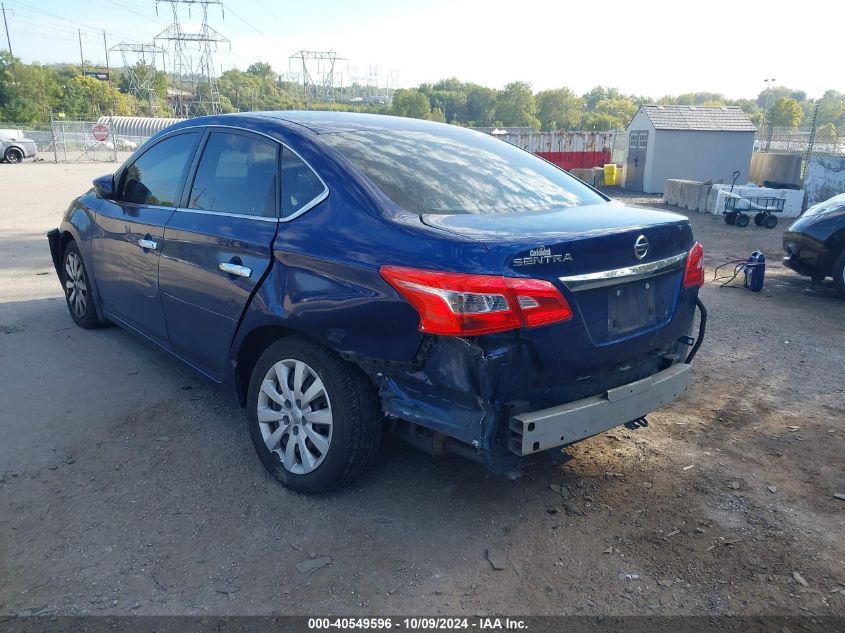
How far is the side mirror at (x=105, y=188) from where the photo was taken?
4.98 metres

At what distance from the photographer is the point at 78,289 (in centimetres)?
575

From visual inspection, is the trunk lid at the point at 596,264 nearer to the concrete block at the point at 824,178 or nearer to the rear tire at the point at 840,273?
the rear tire at the point at 840,273

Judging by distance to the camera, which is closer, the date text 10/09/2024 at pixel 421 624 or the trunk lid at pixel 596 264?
the date text 10/09/2024 at pixel 421 624

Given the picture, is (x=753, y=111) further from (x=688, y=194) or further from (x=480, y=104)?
(x=688, y=194)

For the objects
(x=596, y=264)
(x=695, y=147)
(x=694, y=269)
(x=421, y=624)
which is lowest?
(x=421, y=624)

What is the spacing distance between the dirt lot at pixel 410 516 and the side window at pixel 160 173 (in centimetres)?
131

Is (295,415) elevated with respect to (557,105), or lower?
lower

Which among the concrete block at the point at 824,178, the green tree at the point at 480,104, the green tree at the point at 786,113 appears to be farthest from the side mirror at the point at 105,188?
the green tree at the point at 480,104

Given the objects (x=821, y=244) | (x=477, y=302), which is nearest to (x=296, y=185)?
(x=477, y=302)

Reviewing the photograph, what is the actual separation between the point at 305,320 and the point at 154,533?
3.87 ft

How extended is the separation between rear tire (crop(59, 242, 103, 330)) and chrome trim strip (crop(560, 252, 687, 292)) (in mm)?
4225

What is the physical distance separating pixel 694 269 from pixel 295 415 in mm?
2189

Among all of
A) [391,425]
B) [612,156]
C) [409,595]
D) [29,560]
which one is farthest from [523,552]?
[612,156]

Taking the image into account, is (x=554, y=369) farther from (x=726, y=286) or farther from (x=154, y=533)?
(x=726, y=286)
